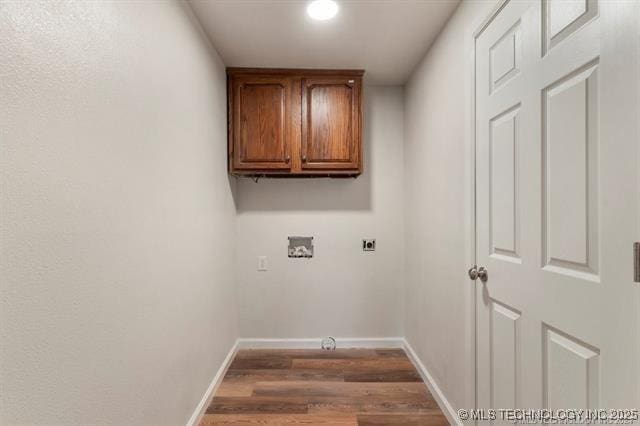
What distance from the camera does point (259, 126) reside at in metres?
2.73

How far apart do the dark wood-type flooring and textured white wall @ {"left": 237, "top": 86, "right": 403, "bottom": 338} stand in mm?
266

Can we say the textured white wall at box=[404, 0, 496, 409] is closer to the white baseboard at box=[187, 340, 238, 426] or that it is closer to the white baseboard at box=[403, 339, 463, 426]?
the white baseboard at box=[403, 339, 463, 426]

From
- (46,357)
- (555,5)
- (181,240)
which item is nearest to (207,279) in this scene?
(181,240)

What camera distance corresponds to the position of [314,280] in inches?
122

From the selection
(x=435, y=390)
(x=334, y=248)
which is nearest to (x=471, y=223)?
(x=435, y=390)

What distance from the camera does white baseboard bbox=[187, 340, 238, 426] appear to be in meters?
1.94

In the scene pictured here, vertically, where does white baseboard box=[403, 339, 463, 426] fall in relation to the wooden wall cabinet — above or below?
below

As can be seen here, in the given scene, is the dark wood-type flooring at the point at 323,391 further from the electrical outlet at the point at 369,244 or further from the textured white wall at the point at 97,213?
the electrical outlet at the point at 369,244

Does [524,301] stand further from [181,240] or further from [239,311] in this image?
[239,311]

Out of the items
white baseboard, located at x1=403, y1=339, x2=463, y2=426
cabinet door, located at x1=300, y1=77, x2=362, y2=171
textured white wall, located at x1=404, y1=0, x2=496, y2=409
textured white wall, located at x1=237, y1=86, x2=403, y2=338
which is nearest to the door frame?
textured white wall, located at x1=404, y1=0, x2=496, y2=409

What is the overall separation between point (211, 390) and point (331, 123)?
6.89 feet

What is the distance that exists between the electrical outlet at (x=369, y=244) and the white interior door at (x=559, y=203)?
1.49 meters

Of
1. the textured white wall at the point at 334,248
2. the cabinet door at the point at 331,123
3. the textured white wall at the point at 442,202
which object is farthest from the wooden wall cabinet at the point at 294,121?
the textured white wall at the point at 442,202

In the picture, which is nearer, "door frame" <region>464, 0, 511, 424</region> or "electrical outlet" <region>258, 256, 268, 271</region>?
"door frame" <region>464, 0, 511, 424</region>
